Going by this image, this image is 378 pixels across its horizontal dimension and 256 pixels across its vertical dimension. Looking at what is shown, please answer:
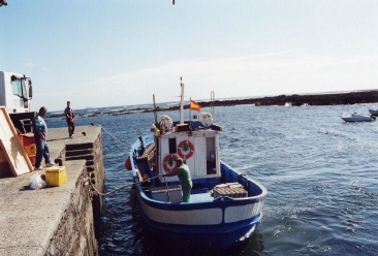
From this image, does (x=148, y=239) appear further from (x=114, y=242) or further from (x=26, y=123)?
(x=26, y=123)

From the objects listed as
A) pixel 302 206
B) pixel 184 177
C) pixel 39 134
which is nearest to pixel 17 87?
pixel 39 134

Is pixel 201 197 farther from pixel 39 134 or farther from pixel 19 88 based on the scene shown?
pixel 19 88

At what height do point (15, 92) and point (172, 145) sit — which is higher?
point (15, 92)

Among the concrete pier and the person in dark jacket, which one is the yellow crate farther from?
the person in dark jacket

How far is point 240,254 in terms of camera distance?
1082cm

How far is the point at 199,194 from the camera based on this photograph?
39.5 feet

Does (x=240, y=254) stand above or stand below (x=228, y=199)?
below

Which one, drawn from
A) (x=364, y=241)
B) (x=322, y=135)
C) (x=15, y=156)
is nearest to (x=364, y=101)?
(x=322, y=135)

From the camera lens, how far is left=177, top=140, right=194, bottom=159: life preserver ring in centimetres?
1249

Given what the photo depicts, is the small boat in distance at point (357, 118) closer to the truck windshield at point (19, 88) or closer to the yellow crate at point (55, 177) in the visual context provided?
the truck windshield at point (19, 88)

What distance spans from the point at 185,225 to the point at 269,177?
1134cm

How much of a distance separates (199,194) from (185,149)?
1712mm

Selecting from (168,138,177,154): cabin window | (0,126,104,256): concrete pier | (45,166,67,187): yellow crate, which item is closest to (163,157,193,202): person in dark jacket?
(168,138,177,154): cabin window

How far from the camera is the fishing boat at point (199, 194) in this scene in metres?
9.80
